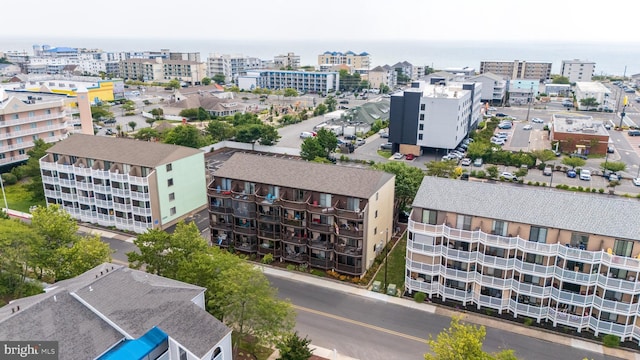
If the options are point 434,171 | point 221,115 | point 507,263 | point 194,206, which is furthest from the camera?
point 221,115

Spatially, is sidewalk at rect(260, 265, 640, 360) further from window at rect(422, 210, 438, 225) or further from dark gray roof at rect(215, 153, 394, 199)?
dark gray roof at rect(215, 153, 394, 199)

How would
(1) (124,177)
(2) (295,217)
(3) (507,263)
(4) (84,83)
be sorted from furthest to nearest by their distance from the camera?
(4) (84,83) < (1) (124,177) < (2) (295,217) < (3) (507,263)

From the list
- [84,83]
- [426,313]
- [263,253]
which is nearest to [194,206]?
[263,253]

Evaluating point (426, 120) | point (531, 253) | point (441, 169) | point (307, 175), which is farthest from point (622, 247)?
point (426, 120)

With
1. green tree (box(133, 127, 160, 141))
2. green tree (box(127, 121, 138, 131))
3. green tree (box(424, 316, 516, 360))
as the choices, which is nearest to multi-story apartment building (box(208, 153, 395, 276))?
A: green tree (box(424, 316, 516, 360))

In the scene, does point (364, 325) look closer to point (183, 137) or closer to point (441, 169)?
point (441, 169)

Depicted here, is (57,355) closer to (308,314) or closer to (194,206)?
(308,314)

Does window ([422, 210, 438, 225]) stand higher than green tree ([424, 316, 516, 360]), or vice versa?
window ([422, 210, 438, 225])
